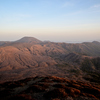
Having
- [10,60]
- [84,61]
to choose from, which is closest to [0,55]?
[10,60]

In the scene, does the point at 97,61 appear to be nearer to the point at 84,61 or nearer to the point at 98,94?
the point at 84,61

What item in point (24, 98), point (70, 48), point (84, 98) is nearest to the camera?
point (24, 98)

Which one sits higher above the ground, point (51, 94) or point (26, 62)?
point (51, 94)

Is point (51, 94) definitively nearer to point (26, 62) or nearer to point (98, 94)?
point (98, 94)

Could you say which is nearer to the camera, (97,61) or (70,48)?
(97,61)

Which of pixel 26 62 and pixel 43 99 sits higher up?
pixel 43 99

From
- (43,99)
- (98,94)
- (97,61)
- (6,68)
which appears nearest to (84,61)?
(97,61)

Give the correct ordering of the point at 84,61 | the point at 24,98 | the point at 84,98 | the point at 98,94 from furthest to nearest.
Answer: the point at 84,61
the point at 98,94
the point at 84,98
the point at 24,98

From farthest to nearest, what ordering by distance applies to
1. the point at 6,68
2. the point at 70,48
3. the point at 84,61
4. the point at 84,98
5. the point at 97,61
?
the point at 70,48 → the point at 84,61 → the point at 97,61 → the point at 6,68 → the point at 84,98

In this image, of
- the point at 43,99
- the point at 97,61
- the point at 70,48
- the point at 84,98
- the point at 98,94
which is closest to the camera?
the point at 43,99
